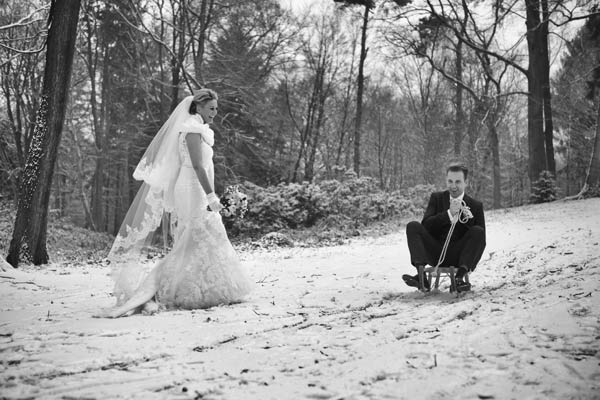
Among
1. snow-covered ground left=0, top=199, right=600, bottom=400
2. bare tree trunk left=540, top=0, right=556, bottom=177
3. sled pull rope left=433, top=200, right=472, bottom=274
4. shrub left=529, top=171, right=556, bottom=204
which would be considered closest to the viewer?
snow-covered ground left=0, top=199, right=600, bottom=400

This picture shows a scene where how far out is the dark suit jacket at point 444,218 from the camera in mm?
4273

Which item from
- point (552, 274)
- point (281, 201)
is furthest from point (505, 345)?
point (281, 201)

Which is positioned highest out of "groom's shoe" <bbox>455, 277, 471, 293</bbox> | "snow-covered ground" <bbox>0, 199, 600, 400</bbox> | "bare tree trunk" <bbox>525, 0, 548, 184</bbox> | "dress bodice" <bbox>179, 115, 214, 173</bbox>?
"bare tree trunk" <bbox>525, 0, 548, 184</bbox>

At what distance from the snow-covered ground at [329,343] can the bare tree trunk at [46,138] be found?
2345 millimetres

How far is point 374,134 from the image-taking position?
88.1 feet

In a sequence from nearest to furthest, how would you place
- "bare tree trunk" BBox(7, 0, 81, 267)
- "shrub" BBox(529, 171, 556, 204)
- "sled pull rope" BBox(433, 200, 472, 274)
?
"sled pull rope" BBox(433, 200, 472, 274) → "bare tree trunk" BBox(7, 0, 81, 267) → "shrub" BBox(529, 171, 556, 204)

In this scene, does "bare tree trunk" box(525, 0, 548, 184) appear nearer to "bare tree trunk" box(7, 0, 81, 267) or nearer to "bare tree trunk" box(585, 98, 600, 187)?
"bare tree trunk" box(585, 98, 600, 187)

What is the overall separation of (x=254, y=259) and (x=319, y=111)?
13964 mm

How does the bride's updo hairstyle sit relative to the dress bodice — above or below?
above

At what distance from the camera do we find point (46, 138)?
23.8ft

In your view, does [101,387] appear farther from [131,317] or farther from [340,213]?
[340,213]

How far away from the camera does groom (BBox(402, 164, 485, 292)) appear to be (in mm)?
4031

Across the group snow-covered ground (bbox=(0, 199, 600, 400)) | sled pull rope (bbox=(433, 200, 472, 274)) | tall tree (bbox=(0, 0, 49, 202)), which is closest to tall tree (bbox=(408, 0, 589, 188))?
snow-covered ground (bbox=(0, 199, 600, 400))

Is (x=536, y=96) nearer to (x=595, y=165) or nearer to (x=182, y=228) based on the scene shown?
(x=595, y=165)
